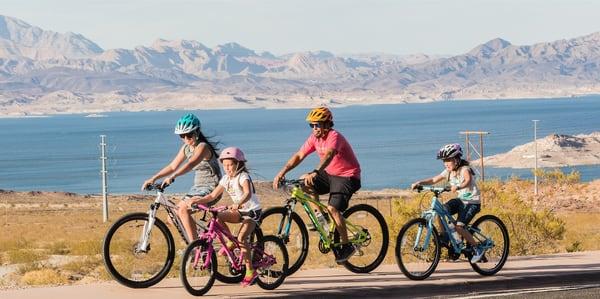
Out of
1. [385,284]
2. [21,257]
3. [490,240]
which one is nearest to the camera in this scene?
[385,284]

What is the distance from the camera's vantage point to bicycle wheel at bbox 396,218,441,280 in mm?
10961

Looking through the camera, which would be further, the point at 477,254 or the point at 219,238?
the point at 477,254

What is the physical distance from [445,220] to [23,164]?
15339 cm

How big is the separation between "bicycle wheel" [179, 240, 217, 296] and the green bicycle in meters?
1.05

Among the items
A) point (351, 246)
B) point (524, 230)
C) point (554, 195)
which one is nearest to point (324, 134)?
point (351, 246)

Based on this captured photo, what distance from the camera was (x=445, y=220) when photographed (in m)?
11.4

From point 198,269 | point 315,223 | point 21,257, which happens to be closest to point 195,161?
point 198,269

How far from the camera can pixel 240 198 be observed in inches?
402

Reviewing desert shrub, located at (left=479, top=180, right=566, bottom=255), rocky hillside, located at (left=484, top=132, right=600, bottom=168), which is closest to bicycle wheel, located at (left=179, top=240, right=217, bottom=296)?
desert shrub, located at (left=479, top=180, right=566, bottom=255)

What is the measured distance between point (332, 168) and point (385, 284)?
5.03ft

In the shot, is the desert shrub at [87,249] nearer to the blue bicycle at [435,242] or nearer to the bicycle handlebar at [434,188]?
the blue bicycle at [435,242]

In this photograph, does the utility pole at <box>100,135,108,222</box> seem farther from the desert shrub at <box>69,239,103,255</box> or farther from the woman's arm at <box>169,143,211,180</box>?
the woman's arm at <box>169,143,211,180</box>

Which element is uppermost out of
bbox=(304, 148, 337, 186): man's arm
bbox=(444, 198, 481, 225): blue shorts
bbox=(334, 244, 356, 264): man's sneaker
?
bbox=(304, 148, 337, 186): man's arm

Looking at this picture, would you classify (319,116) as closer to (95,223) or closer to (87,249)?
(87,249)
